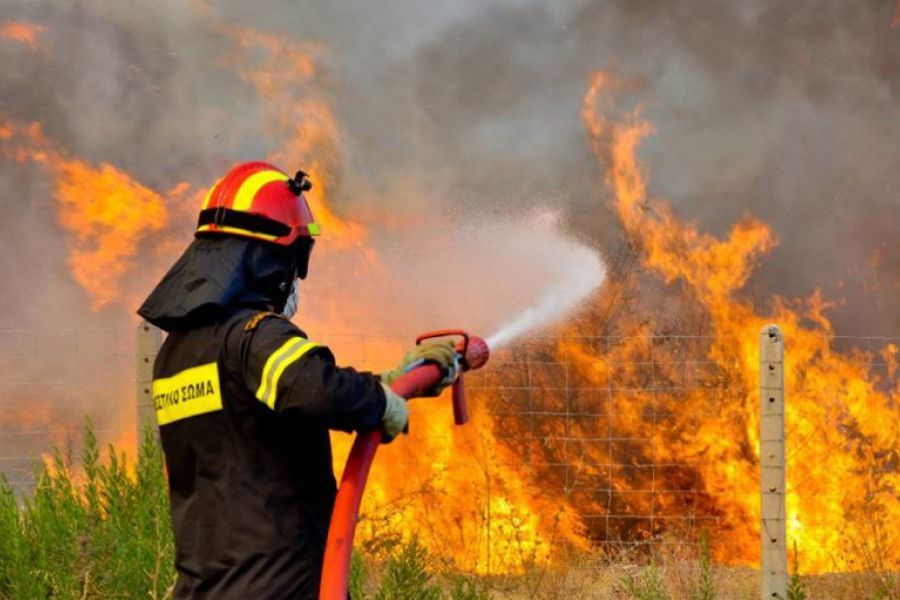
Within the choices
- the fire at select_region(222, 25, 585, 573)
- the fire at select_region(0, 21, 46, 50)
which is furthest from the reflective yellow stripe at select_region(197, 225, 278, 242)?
the fire at select_region(0, 21, 46, 50)

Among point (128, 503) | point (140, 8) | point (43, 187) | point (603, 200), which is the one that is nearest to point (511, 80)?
point (603, 200)

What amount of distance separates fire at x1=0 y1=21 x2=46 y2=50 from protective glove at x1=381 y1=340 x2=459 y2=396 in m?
10.1

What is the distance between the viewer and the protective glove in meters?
3.16

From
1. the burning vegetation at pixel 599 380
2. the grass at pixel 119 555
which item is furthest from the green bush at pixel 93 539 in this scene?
the burning vegetation at pixel 599 380

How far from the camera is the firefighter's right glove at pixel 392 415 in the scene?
289 cm

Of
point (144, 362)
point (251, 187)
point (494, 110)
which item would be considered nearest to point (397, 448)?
point (144, 362)

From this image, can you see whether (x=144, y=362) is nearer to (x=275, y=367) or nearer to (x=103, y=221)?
(x=275, y=367)

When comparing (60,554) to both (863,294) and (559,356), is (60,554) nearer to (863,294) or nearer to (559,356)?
(559,356)

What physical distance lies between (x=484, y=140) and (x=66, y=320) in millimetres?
4793

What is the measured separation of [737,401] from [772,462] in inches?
124

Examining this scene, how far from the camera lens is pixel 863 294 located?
36.9ft

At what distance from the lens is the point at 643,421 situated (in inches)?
378

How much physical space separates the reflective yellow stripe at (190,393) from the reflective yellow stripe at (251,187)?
1.52ft

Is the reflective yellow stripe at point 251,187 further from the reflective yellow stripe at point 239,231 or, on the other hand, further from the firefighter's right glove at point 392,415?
the firefighter's right glove at point 392,415
